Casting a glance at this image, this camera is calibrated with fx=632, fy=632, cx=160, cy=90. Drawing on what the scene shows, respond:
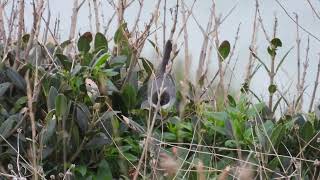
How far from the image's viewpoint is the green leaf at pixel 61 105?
2.36 metres

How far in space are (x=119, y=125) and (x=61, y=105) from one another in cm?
29

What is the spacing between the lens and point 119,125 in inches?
101

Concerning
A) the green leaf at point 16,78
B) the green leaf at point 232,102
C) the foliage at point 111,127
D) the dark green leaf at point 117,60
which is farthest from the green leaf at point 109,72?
the green leaf at point 232,102

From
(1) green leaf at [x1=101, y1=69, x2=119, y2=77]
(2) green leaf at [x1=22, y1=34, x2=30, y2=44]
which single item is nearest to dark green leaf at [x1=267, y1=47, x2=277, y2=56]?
(1) green leaf at [x1=101, y1=69, x2=119, y2=77]

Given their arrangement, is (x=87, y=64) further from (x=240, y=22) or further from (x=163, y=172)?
(x=240, y=22)

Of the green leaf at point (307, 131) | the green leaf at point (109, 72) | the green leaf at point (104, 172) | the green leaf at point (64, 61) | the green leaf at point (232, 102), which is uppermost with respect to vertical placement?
the green leaf at point (64, 61)

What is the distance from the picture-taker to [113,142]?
2516 mm

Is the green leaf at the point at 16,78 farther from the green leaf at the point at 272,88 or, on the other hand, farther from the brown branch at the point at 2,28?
the green leaf at the point at 272,88

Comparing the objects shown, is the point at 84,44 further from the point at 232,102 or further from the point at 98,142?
the point at 232,102

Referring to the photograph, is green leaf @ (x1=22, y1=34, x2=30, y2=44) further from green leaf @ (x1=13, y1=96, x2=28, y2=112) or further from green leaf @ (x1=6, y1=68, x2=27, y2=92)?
green leaf @ (x1=13, y1=96, x2=28, y2=112)

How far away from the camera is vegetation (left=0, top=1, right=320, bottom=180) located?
2.42m

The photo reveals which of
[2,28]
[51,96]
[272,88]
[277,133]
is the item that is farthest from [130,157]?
[2,28]

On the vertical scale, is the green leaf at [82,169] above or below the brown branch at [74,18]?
below

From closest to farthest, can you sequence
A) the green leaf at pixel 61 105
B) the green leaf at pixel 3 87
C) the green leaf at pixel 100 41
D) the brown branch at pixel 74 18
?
the green leaf at pixel 61 105
the green leaf at pixel 3 87
the green leaf at pixel 100 41
the brown branch at pixel 74 18
